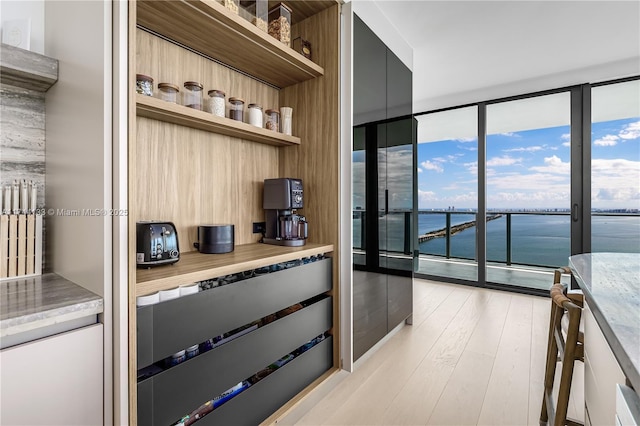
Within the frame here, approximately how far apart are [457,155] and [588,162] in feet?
5.26

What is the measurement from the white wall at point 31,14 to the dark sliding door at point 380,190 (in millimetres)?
1675

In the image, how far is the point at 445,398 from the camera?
1.87m

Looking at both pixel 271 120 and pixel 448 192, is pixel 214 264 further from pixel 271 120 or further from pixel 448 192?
pixel 448 192

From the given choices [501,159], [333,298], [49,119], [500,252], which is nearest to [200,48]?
[49,119]

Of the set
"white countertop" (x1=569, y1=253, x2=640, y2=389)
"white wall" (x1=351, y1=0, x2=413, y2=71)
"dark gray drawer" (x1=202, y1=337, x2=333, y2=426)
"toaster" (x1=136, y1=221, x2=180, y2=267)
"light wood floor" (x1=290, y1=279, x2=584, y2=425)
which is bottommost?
"light wood floor" (x1=290, y1=279, x2=584, y2=425)

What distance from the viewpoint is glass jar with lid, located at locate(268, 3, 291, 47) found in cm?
196

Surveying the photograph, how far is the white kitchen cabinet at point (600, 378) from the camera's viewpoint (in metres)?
0.75

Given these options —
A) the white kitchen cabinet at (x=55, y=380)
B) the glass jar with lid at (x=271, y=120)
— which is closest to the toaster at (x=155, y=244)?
the white kitchen cabinet at (x=55, y=380)

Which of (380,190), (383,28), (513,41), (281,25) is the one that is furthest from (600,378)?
(513,41)

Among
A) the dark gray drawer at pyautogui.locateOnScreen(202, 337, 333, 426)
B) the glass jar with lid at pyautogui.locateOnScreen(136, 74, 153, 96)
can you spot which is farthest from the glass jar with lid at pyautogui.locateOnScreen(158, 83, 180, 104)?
the dark gray drawer at pyautogui.locateOnScreen(202, 337, 333, 426)

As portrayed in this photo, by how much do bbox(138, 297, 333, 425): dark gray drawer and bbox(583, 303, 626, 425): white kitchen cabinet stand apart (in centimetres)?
129

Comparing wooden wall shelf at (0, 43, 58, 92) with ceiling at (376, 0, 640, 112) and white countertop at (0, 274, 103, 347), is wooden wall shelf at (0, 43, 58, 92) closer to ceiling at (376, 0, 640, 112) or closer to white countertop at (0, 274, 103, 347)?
white countertop at (0, 274, 103, 347)

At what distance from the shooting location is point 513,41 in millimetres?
2924

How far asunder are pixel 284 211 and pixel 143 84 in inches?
41.7
